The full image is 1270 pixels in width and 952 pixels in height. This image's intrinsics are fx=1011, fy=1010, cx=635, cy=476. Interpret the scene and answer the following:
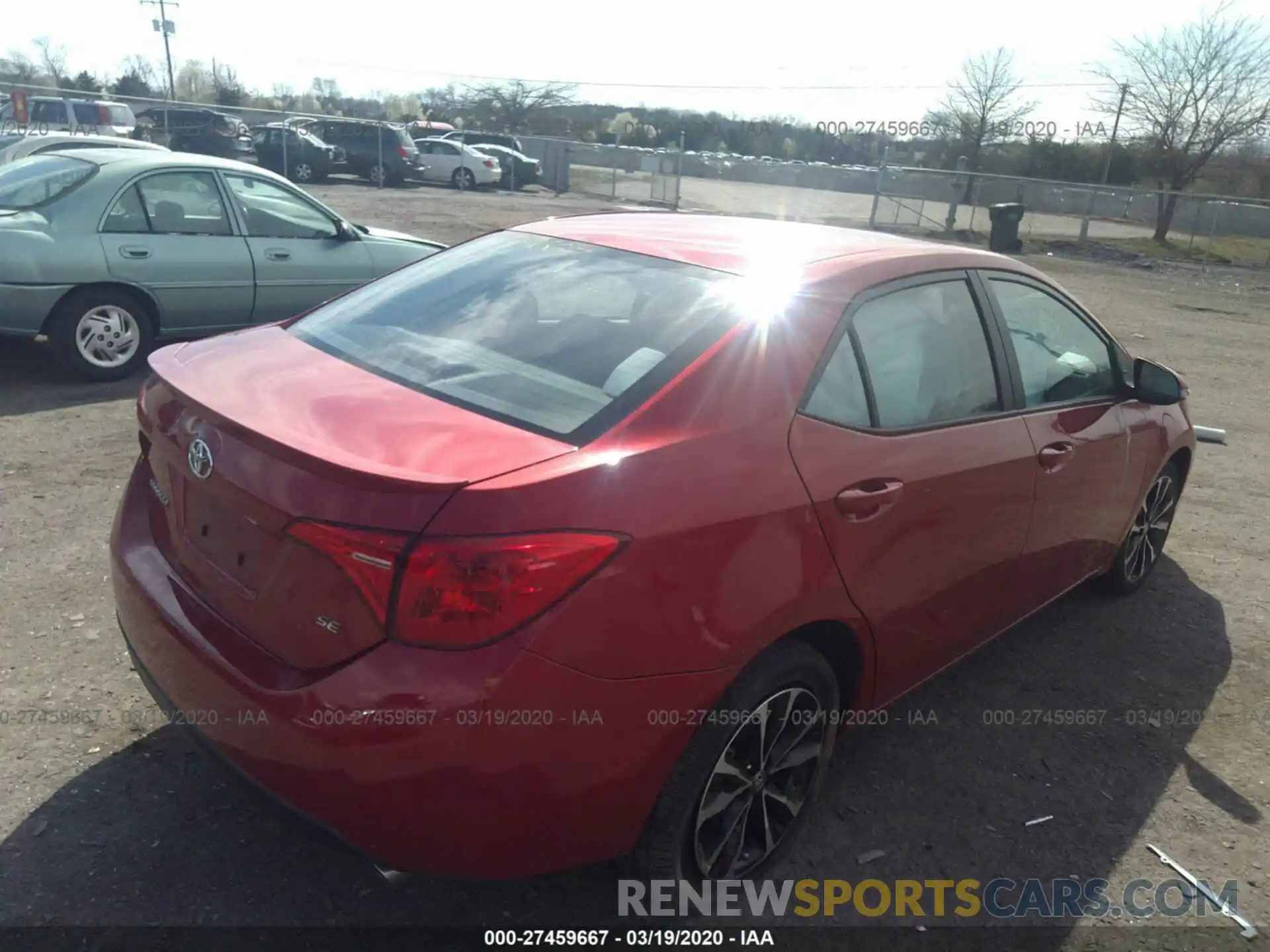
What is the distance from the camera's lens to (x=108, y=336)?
22.6 ft

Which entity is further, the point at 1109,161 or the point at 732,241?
the point at 1109,161

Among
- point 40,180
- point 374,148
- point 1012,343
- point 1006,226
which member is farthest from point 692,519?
point 374,148

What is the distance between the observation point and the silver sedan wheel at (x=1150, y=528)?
183 inches

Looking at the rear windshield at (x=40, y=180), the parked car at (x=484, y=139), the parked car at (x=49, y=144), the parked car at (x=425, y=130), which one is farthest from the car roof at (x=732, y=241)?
the parked car at (x=425, y=130)

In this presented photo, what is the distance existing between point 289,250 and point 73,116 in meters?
20.6

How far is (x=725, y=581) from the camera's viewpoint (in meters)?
2.29

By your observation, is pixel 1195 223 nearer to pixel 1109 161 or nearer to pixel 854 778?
pixel 1109 161

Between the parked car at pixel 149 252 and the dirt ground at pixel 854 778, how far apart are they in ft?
4.76

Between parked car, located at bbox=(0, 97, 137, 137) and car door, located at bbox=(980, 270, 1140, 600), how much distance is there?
24355mm

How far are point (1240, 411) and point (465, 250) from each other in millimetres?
8206

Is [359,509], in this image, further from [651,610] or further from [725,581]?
[725,581]

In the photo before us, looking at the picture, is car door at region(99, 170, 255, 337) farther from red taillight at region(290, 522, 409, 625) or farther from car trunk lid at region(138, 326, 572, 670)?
red taillight at region(290, 522, 409, 625)

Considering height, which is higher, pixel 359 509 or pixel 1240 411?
pixel 359 509

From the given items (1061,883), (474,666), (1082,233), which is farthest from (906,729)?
(1082,233)
